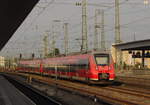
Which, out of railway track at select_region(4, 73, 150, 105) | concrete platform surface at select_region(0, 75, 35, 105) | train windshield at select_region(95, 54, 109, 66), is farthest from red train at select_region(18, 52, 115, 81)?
concrete platform surface at select_region(0, 75, 35, 105)

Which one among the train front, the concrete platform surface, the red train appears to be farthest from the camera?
the red train

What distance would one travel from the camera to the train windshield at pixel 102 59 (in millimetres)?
29036

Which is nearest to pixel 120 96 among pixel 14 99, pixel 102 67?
pixel 14 99

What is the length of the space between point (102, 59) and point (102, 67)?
0.85 m

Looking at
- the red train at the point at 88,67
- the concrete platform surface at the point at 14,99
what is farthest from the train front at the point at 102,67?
the concrete platform surface at the point at 14,99

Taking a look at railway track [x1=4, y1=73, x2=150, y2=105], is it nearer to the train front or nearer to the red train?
the train front

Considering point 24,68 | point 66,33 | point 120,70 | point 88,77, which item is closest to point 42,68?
point 66,33

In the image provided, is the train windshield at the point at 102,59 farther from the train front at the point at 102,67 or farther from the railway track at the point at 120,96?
the railway track at the point at 120,96

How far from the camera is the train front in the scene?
2842 cm

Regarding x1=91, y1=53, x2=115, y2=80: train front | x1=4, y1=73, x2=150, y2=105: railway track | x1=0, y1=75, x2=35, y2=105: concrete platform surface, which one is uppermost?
x1=91, y1=53, x2=115, y2=80: train front

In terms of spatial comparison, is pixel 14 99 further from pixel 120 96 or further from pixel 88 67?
pixel 88 67

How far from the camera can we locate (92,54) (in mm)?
29172

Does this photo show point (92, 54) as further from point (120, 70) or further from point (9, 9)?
point (120, 70)

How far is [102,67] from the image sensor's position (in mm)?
28969
